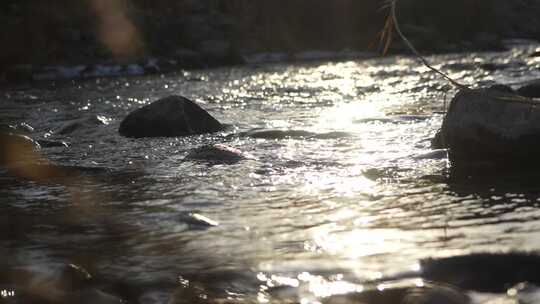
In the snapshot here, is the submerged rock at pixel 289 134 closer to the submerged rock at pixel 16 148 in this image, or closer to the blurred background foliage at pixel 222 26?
A: the submerged rock at pixel 16 148

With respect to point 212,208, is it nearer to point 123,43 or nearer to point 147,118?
point 147,118

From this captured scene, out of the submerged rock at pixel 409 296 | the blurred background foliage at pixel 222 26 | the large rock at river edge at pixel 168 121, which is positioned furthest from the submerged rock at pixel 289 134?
the blurred background foliage at pixel 222 26

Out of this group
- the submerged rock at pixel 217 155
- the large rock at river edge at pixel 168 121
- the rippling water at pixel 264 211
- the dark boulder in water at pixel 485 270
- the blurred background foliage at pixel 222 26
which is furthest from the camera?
the blurred background foliage at pixel 222 26

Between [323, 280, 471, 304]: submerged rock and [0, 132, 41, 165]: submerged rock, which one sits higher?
[0, 132, 41, 165]: submerged rock

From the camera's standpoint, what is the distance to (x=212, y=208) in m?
4.80

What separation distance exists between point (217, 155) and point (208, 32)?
2967 cm

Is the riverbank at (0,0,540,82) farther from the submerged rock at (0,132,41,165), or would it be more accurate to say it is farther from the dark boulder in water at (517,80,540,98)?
the dark boulder in water at (517,80,540,98)

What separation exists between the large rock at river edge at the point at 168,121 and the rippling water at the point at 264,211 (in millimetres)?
270

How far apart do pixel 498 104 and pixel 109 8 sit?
103 ft

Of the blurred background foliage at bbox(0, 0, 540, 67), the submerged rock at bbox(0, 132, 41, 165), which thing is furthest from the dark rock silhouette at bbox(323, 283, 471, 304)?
the blurred background foliage at bbox(0, 0, 540, 67)

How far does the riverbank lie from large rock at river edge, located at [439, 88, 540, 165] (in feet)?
61.4

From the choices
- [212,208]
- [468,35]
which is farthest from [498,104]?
[468,35]

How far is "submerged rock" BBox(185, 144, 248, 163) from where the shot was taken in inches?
261

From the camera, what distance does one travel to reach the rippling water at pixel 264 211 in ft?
11.6
